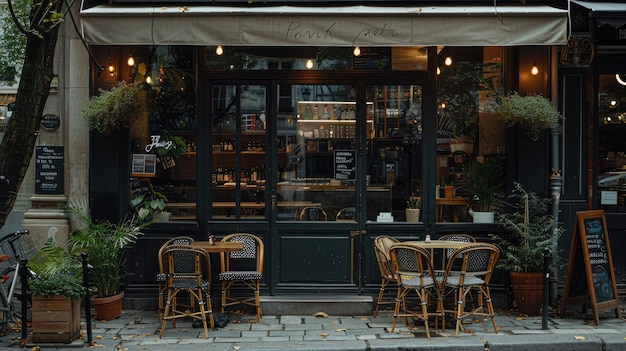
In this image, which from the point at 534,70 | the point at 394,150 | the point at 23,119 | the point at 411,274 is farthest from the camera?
the point at 394,150

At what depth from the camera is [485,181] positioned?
9.36m

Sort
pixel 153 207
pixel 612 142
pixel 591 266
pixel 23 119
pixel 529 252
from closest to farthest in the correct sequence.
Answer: pixel 23 119 → pixel 591 266 → pixel 529 252 → pixel 153 207 → pixel 612 142

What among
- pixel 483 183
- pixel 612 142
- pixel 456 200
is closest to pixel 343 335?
pixel 456 200

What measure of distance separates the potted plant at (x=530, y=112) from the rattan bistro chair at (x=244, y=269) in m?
3.64

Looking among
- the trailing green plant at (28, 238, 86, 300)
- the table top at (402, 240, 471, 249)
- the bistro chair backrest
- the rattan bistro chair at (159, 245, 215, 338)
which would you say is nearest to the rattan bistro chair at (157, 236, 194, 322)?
the rattan bistro chair at (159, 245, 215, 338)

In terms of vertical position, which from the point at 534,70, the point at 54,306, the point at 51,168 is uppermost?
the point at 534,70

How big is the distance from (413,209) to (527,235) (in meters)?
1.56

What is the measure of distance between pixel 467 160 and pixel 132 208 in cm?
473

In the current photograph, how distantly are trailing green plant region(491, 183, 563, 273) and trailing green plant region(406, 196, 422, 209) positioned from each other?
1079 mm

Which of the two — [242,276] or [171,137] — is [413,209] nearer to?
[242,276]

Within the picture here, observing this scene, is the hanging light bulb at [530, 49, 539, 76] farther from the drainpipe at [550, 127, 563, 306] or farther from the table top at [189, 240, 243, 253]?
the table top at [189, 240, 243, 253]

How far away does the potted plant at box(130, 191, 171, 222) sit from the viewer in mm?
9258

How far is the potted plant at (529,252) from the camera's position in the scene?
859 cm

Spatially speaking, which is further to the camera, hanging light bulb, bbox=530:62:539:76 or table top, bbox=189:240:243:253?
hanging light bulb, bbox=530:62:539:76
